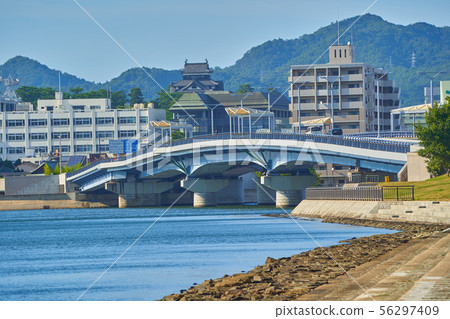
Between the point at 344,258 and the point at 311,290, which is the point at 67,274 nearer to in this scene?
the point at 344,258

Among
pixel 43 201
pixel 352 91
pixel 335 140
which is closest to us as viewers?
pixel 335 140

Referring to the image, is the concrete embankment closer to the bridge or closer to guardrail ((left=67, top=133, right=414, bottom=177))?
the bridge

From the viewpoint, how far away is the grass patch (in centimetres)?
6912

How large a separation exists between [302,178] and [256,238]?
64604mm

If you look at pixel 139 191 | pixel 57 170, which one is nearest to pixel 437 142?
pixel 139 191

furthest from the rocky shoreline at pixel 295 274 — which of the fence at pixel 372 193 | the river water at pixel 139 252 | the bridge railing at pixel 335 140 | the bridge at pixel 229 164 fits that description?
the bridge at pixel 229 164

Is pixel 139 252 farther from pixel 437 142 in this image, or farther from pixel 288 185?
pixel 288 185

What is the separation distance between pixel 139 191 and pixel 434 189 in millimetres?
93895

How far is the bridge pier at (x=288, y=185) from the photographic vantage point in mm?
135625

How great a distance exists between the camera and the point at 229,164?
141000mm

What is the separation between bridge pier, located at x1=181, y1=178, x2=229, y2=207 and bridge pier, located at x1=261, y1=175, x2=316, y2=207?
1528 cm

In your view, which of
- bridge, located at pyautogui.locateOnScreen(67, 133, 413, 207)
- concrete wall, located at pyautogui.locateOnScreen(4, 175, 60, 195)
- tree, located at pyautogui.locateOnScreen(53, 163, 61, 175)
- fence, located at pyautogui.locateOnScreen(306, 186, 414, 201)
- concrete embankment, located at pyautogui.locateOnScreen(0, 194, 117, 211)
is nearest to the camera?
fence, located at pyautogui.locateOnScreen(306, 186, 414, 201)

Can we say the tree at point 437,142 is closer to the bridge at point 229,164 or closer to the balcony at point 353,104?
the bridge at point 229,164

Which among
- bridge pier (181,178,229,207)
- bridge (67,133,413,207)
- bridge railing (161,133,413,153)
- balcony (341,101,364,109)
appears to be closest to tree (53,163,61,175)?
bridge (67,133,413,207)
